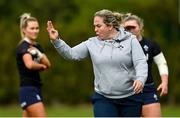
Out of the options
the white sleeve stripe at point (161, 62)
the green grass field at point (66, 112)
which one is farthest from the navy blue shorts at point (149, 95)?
the green grass field at point (66, 112)

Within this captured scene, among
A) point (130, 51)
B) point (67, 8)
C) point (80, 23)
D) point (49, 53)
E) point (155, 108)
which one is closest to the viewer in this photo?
point (130, 51)

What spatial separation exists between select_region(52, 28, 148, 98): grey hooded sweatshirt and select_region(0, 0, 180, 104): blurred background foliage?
62.5ft

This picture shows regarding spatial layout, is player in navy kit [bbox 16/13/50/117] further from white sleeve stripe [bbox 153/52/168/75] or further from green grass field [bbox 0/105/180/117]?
green grass field [bbox 0/105/180/117]

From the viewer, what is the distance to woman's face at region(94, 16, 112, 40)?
339 inches

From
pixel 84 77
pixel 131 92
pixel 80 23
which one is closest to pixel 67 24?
pixel 80 23

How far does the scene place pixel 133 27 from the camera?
32.9ft

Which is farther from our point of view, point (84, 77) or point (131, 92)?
point (84, 77)

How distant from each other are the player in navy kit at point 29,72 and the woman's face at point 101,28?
2.05 meters

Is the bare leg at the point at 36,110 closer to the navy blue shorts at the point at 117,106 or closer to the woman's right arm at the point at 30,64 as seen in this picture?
the woman's right arm at the point at 30,64

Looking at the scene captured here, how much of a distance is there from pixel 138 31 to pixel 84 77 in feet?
61.7

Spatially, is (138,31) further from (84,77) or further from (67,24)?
(67,24)

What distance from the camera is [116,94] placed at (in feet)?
28.4

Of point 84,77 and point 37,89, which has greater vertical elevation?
point 37,89

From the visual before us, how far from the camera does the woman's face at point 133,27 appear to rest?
32.9 ft
